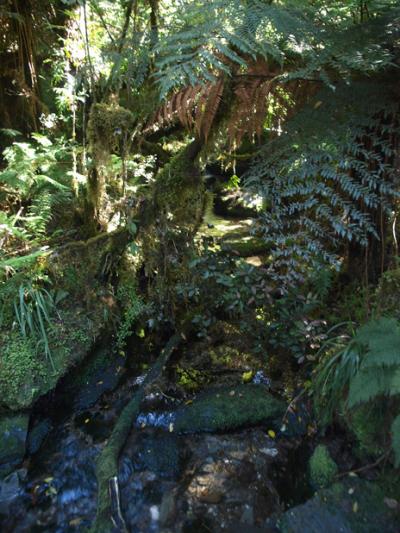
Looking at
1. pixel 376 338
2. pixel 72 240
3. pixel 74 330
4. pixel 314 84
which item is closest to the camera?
pixel 376 338

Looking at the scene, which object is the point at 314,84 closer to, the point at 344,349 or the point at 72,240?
the point at 344,349

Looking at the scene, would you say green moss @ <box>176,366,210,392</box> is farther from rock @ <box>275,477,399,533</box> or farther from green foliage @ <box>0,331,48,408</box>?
rock @ <box>275,477,399,533</box>

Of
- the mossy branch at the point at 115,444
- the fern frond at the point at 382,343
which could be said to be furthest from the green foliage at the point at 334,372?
the mossy branch at the point at 115,444

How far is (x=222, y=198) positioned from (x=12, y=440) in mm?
2743

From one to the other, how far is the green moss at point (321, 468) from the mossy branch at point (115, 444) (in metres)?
1.37

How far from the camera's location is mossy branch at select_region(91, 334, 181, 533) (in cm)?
259

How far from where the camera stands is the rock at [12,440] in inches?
124

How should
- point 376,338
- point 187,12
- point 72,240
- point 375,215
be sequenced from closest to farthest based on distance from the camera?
point 187,12
point 376,338
point 375,215
point 72,240

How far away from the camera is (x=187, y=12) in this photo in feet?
6.64

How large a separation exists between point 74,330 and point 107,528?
1765 millimetres

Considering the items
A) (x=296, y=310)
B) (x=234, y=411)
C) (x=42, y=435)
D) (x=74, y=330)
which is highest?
(x=296, y=310)

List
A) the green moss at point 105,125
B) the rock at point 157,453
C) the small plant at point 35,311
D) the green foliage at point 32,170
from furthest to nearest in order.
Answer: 1. the green foliage at point 32,170
2. the green moss at point 105,125
3. the small plant at point 35,311
4. the rock at point 157,453

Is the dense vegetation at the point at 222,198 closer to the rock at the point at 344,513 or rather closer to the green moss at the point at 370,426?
the green moss at the point at 370,426

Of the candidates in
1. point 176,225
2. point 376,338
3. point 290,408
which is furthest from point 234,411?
point 176,225
